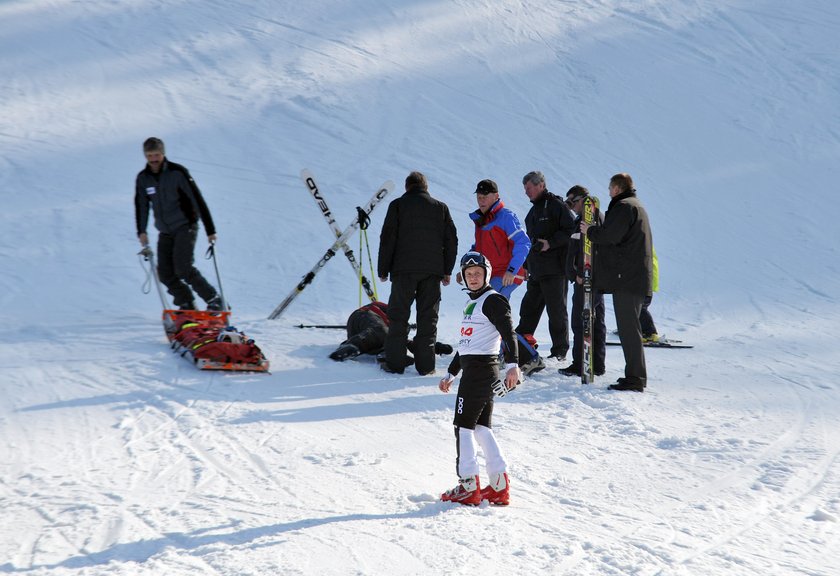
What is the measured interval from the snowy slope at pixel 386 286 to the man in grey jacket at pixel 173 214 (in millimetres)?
768

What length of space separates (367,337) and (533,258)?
75.1 inches

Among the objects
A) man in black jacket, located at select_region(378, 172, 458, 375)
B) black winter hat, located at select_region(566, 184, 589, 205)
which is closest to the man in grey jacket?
man in black jacket, located at select_region(378, 172, 458, 375)

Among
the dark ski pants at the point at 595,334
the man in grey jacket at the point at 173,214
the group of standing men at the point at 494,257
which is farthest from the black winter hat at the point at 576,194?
the man in grey jacket at the point at 173,214

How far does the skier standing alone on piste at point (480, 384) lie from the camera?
5.46m

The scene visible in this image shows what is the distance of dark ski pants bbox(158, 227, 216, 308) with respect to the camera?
31.5 ft

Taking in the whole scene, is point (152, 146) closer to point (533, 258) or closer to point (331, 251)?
point (331, 251)

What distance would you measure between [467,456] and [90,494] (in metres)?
2.31

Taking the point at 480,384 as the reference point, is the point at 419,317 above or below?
above

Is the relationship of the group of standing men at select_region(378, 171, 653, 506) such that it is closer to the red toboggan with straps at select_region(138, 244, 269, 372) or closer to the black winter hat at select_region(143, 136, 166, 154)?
the red toboggan with straps at select_region(138, 244, 269, 372)

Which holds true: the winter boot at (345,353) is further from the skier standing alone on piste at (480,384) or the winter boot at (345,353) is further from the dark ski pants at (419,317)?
the skier standing alone on piste at (480,384)

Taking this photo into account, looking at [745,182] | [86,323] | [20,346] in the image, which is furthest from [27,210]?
[745,182]

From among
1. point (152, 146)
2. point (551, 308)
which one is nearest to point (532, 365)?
point (551, 308)

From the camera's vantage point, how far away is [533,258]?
30.3 ft

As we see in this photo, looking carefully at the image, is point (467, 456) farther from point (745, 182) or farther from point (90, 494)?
point (745, 182)
